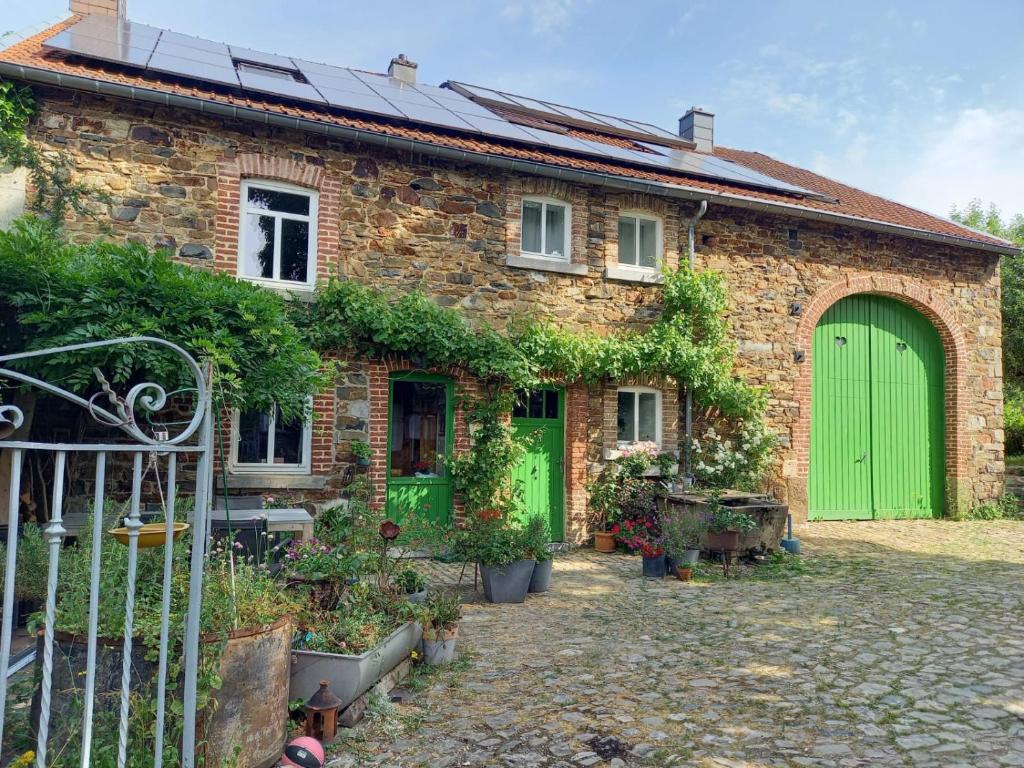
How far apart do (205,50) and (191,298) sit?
6183 mm

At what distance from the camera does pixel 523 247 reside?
1026 cm

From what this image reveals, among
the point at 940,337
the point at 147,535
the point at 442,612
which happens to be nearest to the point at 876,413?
the point at 940,337

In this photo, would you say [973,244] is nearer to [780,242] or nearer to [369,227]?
[780,242]

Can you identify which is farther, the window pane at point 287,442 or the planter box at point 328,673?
the window pane at point 287,442

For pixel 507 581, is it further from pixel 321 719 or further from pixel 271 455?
pixel 271 455

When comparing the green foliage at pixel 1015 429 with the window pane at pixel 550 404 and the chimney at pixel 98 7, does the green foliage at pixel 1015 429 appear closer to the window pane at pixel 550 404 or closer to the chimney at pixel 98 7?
the window pane at pixel 550 404

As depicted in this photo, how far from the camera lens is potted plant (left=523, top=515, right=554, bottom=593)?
6.92m

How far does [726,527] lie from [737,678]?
3.70m

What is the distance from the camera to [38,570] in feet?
16.7

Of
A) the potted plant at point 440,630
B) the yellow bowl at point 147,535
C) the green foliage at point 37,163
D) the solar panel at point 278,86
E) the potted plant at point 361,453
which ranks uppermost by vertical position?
the solar panel at point 278,86

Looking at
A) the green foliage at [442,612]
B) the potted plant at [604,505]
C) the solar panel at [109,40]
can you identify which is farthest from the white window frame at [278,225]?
the green foliage at [442,612]

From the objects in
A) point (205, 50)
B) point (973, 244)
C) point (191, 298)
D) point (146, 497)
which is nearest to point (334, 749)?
point (191, 298)

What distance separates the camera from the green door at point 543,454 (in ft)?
33.1

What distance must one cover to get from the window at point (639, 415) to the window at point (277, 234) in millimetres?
4777
